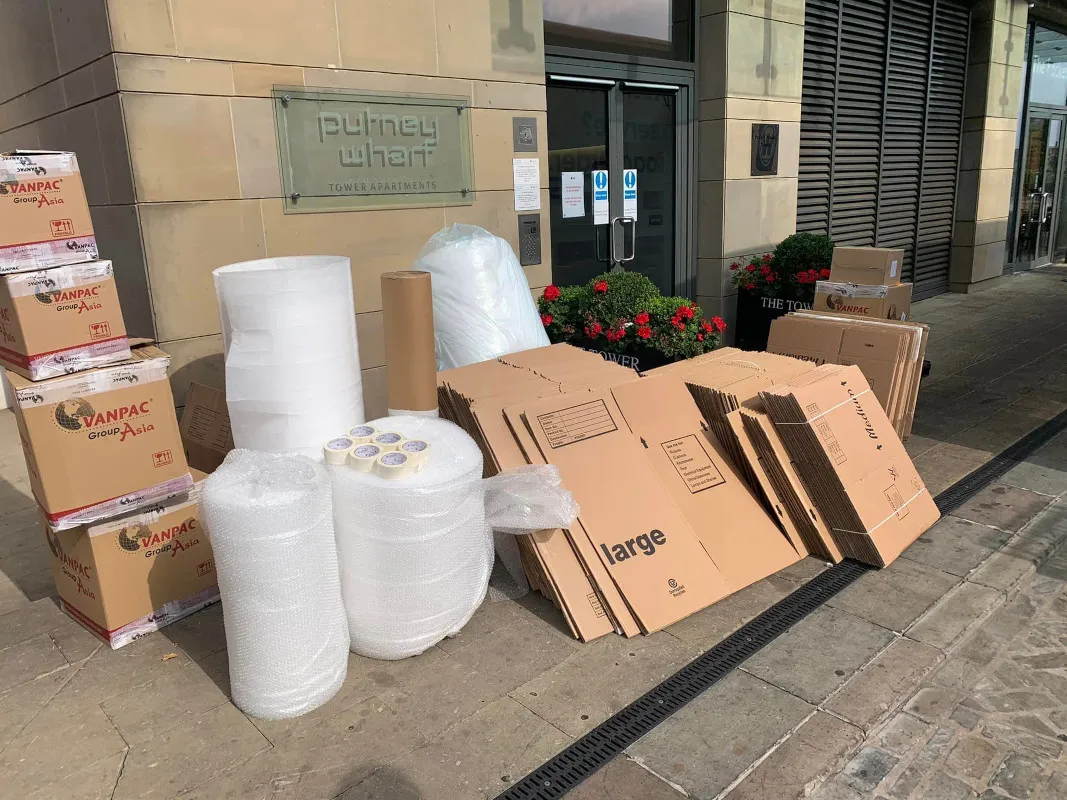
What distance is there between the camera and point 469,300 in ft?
15.0

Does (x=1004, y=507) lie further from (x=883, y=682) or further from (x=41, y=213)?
(x=41, y=213)

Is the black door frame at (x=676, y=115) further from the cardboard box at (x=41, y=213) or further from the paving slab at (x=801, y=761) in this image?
the paving slab at (x=801, y=761)

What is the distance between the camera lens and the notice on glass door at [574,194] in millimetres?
6289

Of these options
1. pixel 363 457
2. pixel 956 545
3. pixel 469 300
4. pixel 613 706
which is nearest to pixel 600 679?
pixel 613 706

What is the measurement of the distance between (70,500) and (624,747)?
2.22 m

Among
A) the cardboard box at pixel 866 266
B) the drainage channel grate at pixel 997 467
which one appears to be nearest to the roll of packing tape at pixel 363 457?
the drainage channel grate at pixel 997 467

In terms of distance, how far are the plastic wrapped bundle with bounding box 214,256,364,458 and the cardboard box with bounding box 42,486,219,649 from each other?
0.47 meters

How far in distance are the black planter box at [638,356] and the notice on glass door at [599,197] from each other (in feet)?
4.69

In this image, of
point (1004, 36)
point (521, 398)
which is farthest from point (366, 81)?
point (1004, 36)

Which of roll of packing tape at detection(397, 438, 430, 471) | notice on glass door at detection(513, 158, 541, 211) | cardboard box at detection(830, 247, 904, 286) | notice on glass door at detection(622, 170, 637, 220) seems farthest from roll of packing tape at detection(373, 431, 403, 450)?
notice on glass door at detection(622, 170, 637, 220)

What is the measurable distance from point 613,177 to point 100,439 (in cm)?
469

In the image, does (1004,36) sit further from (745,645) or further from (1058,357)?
(745,645)

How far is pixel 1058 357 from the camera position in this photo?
7711mm

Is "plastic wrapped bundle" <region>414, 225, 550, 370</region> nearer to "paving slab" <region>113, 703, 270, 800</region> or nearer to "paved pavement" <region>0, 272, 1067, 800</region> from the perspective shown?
"paved pavement" <region>0, 272, 1067, 800</region>
